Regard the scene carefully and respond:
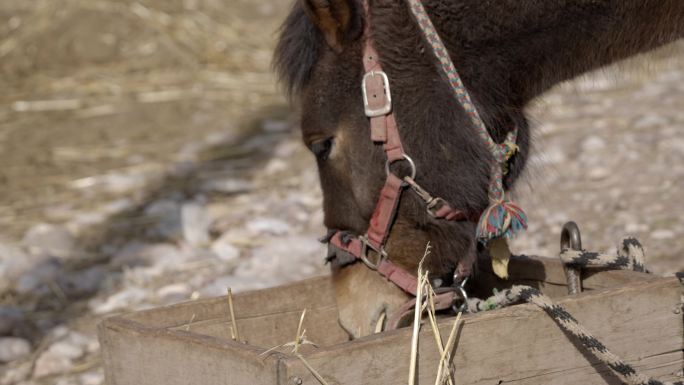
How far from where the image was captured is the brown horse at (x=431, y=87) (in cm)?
272

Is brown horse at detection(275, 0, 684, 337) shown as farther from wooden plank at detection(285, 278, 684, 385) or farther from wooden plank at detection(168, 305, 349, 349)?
wooden plank at detection(285, 278, 684, 385)

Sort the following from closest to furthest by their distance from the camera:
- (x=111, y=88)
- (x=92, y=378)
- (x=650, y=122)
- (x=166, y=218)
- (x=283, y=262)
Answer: (x=92, y=378)
(x=283, y=262)
(x=166, y=218)
(x=650, y=122)
(x=111, y=88)

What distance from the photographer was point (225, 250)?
4.73 metres

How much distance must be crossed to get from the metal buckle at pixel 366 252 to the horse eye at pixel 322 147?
0.92 ft

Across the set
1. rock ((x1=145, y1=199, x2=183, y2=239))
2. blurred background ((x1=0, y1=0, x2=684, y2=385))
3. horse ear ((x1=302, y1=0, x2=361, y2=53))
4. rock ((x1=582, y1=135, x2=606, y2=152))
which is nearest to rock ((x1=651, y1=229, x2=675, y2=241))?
blurred background ((x1=0, y1=0, x2=684, y2=385))

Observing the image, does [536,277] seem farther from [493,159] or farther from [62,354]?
[62,354]

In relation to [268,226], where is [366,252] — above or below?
above

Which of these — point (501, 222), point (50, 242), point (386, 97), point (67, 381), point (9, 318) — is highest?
→ point (386, 97)

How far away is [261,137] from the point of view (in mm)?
6895

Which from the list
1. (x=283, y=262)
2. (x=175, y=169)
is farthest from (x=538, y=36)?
(x=175, y=169)

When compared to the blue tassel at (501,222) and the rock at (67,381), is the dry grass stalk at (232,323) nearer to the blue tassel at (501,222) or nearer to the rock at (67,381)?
the blue tassel at (501,222)

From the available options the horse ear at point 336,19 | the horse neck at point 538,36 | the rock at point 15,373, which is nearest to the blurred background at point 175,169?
the rock at point 15,373

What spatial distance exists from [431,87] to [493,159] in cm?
28

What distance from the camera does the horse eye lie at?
112 inches
